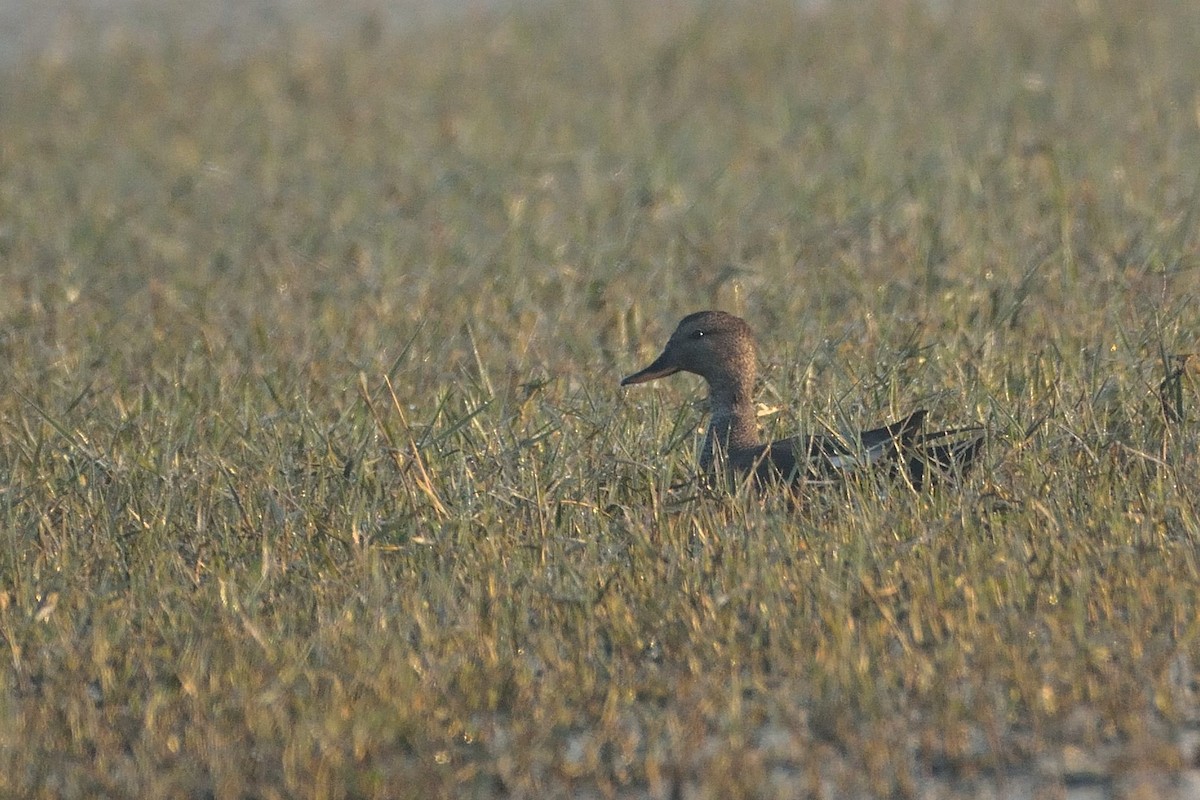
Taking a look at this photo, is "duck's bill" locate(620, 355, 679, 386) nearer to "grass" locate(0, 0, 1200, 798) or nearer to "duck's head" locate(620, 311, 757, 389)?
"duck's head" locate(620, 311, 757, 389)

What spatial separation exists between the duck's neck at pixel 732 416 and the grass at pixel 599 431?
0.36 ft

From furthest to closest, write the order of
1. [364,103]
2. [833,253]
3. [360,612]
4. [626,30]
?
1. [626,30]
2. [364,103]
3. [833,253]
4. [360,612]

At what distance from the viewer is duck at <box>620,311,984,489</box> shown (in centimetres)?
560

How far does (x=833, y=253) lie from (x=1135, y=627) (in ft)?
15.8

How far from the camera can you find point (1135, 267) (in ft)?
26.2

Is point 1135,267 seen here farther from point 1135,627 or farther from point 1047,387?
point 1135,627

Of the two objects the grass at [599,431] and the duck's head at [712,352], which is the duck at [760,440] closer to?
the duck's head at [712,352]

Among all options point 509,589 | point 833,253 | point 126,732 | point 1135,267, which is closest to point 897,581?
point 509,589

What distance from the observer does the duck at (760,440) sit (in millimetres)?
5598

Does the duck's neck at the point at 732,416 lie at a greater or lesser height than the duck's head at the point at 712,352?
lesser

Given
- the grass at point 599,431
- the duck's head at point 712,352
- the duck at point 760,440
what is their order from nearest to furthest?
the grass at point 599,431 < the duck at point 760,440 < the duck's head at point 712,352

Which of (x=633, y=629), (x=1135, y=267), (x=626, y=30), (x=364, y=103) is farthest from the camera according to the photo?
(x=626, y=30)

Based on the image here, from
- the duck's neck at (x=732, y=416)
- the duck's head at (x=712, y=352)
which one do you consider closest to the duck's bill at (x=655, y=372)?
the duck's head at (x=712, y=352)

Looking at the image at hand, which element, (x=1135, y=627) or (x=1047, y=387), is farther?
(x=1047, y=387)
